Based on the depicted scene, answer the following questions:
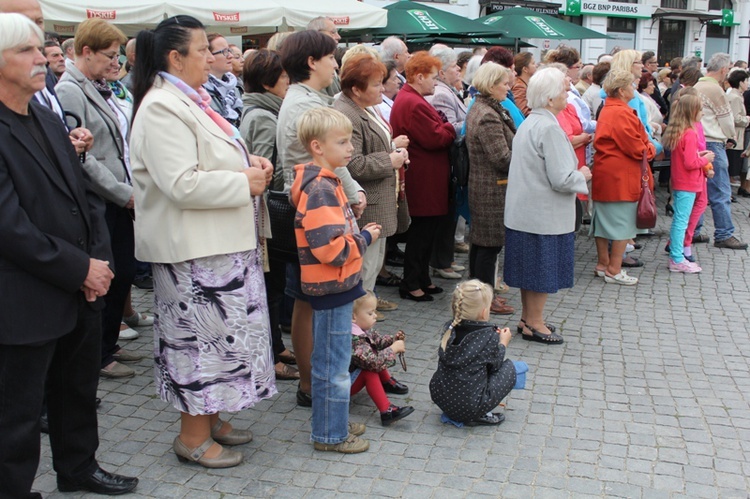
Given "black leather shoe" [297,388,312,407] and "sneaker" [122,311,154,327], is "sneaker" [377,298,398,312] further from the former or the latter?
"black leather shoe" [297,388,312,407]

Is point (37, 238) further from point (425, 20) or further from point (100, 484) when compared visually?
point (425, 20)

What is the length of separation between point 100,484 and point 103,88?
235cm

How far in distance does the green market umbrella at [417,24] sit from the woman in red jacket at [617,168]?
274 inches

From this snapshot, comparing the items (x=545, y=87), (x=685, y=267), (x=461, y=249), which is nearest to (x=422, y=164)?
(x=545, y=87)

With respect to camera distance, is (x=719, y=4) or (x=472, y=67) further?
(x=719, y=4)

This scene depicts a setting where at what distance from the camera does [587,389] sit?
4.74m

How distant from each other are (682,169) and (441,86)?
8.48 feet

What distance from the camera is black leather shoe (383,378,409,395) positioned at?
15.1 feet

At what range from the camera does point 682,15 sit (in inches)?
1275

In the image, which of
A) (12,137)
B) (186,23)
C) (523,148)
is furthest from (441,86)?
(12,137)

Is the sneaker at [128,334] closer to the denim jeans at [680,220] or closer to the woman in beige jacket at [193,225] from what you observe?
the woman in beige jacket at [193,225]

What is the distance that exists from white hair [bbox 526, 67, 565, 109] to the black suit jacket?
336 cm

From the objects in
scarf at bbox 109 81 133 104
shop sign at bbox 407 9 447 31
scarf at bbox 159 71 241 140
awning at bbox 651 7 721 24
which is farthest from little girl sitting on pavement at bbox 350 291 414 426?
awning at bbox 651 7 721 24

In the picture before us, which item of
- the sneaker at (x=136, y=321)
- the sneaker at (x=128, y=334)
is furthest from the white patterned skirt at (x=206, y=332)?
the sneaker at (x=136, y=321)
